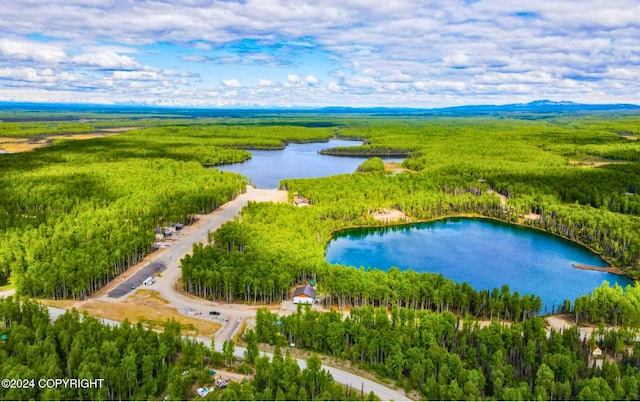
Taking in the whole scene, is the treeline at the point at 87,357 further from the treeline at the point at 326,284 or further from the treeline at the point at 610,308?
the treeline at the point at 610,308

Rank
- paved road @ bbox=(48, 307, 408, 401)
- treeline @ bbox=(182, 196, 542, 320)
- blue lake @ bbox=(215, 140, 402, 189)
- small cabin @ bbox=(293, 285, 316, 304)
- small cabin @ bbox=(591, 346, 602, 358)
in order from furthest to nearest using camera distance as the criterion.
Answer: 1. blue lake @ bbox=(215, 140, 402, 189)
2. small cabin @ bbox=(293, 285, 316, 304)
3. treeline @ bbox=(182, 196, 542, 320)
4. small cabin @ bbox=(591, 346, 602, 358)
5. paved road @ bbox=(48, 307, 408, 401)

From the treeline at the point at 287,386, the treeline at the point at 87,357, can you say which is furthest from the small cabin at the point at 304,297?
the treeline at the point at 287,386

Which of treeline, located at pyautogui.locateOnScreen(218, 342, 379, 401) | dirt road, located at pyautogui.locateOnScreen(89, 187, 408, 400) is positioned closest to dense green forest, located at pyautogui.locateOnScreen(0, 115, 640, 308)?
dirt road, located at pyautogui.locateOnScreen(89, 187, 408, 400)

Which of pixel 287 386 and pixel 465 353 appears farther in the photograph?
pixel 465 353

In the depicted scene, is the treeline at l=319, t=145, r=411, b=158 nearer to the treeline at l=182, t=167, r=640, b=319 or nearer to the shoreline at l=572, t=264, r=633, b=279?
the treeline at l=182, t=167, r=640, b=319

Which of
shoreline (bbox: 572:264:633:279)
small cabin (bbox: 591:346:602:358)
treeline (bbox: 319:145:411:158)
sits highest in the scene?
treeline (bbox: 319:145:411:158)

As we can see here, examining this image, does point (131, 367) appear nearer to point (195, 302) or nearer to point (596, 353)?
point (195, 302)

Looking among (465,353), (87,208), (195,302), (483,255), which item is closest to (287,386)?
(465,353)
